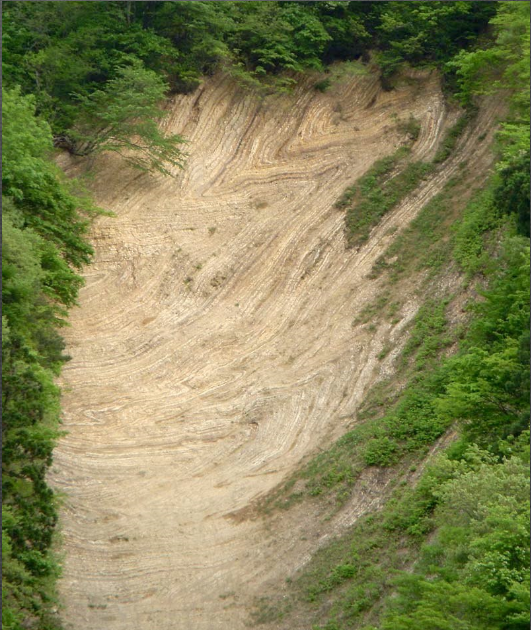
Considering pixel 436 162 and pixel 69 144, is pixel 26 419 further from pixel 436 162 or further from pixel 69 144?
pixel 436 162

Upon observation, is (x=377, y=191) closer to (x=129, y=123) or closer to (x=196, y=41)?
(x=129, y=123)

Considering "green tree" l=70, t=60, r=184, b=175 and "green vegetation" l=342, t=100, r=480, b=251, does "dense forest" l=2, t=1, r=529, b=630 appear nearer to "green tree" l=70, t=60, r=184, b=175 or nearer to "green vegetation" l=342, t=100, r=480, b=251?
"green tree" l=70, t=60, r=184, b=175

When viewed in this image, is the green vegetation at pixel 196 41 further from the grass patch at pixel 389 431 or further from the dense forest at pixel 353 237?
the grass patch at pixel 389 431

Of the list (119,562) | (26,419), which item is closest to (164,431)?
(119,562)

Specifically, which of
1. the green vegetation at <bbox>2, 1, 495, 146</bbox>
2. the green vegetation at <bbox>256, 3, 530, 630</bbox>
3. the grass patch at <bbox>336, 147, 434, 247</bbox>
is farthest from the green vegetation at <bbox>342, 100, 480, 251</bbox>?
the green vegetation at <bbox>2, 1, 495, 146</bbox>

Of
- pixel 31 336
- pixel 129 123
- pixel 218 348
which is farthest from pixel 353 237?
pixel 31 336

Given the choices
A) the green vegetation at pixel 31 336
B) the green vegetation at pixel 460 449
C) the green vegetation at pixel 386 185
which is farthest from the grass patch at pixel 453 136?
the green vegetation at pixel 31 336

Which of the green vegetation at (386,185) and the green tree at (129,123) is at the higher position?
the green vegetation at (386,185)
